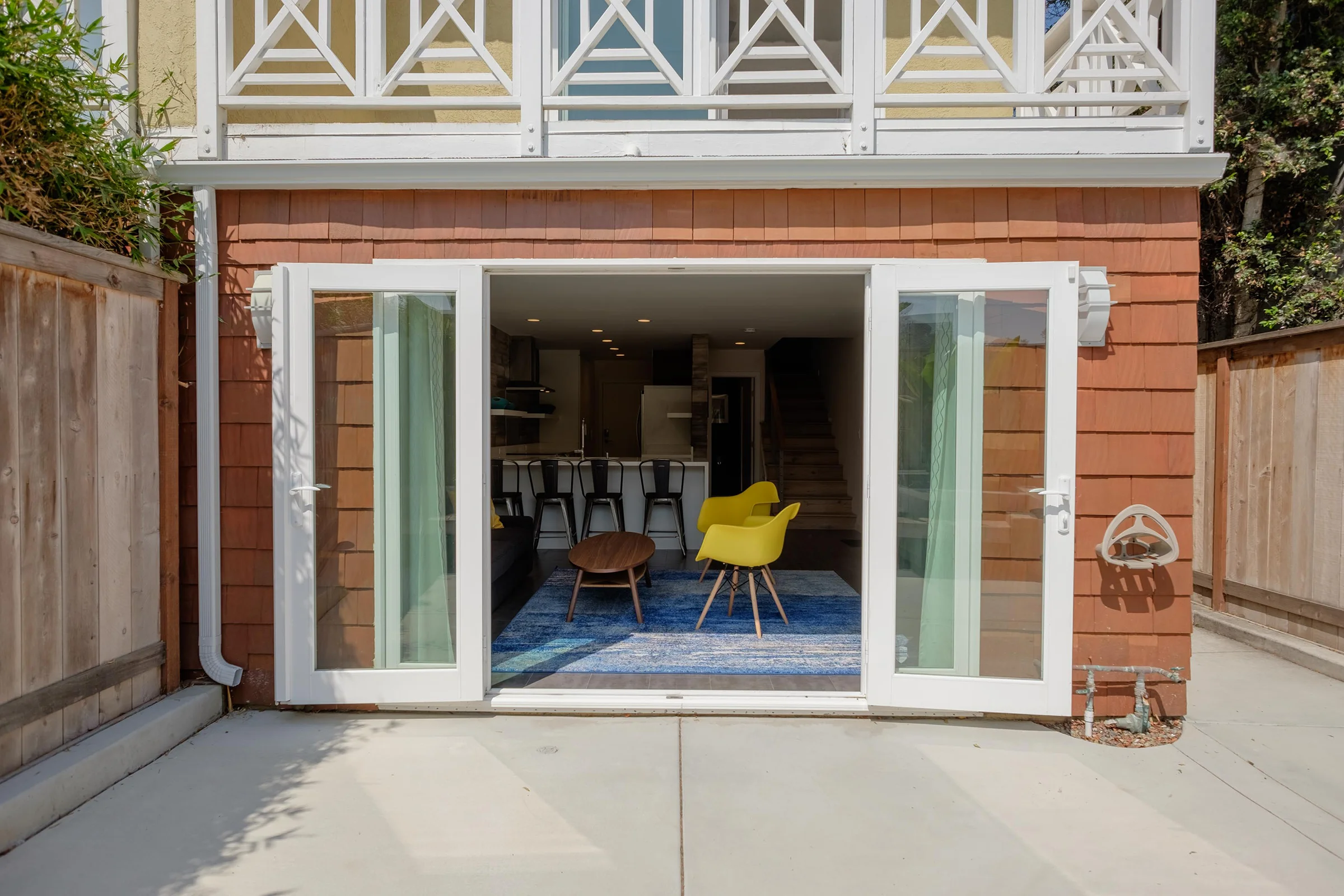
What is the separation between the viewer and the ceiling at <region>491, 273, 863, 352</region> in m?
5.12

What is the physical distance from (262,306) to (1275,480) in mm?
5058

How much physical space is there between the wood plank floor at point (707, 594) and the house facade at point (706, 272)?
0.12 meters

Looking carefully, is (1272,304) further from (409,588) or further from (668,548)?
(409,588)

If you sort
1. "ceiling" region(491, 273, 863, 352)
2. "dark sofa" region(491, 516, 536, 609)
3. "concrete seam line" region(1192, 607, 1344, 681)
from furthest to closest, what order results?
1. "ceiling" region(491, 273, 863, 352)
2. "dark sofa" region(491, 516, 536, 609)
3. "concrete seam line" region(1192, 607, 1344, 681)

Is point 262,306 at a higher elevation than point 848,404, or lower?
higher

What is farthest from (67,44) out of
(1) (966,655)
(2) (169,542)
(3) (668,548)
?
(3) (668,548)

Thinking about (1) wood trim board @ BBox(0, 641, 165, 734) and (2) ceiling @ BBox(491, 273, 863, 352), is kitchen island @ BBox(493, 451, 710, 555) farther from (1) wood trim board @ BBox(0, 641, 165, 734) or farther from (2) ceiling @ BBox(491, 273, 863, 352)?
(1) wood trim board @ BBox(0, 641, 165, 734)

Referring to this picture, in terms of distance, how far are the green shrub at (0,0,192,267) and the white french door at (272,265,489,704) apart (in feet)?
2.02

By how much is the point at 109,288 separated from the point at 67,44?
32.8 inches

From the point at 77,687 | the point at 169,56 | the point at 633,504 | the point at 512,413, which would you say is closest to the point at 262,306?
the point at 169,56

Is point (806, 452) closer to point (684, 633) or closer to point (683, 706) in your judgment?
point (684, 633)

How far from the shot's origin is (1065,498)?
9.44 ft

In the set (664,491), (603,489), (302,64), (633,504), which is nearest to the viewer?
(302,64)

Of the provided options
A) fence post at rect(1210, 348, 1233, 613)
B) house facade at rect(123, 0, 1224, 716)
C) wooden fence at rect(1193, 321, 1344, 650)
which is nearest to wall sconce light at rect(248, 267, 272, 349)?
house facade at rect(123, 0, 1224, 716)
